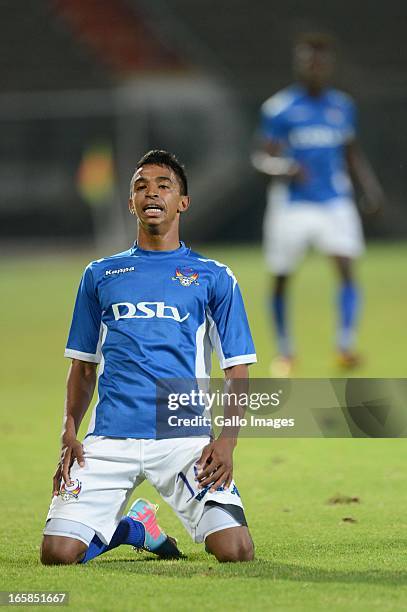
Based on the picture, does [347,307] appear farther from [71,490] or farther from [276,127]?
[71,490]

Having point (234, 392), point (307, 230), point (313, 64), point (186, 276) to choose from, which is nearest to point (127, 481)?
point (234, 392)

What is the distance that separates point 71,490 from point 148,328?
73cm

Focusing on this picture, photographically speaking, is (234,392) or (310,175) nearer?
(234,392)

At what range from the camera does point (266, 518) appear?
6207 mm

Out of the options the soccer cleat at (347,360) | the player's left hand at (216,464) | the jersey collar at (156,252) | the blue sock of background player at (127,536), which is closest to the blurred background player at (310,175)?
the soccer cleat at (347,360)

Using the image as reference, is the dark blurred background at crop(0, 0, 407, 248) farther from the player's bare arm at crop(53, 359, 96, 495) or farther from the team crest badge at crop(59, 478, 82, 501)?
the team crest badge at crop(59, 478, 82, 501)

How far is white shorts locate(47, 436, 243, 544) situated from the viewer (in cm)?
522

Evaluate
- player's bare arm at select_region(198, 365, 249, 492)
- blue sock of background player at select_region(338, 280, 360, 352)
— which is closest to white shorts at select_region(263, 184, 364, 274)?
blue sock of background player at select_region(338, 280, 360, 352)

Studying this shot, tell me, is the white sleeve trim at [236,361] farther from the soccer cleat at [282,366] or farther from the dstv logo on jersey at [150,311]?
the soccer cleat at [282,366]

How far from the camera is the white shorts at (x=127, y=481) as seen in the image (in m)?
5.22

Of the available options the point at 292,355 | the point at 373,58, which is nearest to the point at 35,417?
the point at 292,355

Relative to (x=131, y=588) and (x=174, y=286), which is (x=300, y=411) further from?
(x=131, y=588)

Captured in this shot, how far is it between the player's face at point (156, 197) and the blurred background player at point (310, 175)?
6469mm

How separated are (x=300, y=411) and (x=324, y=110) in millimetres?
6858
